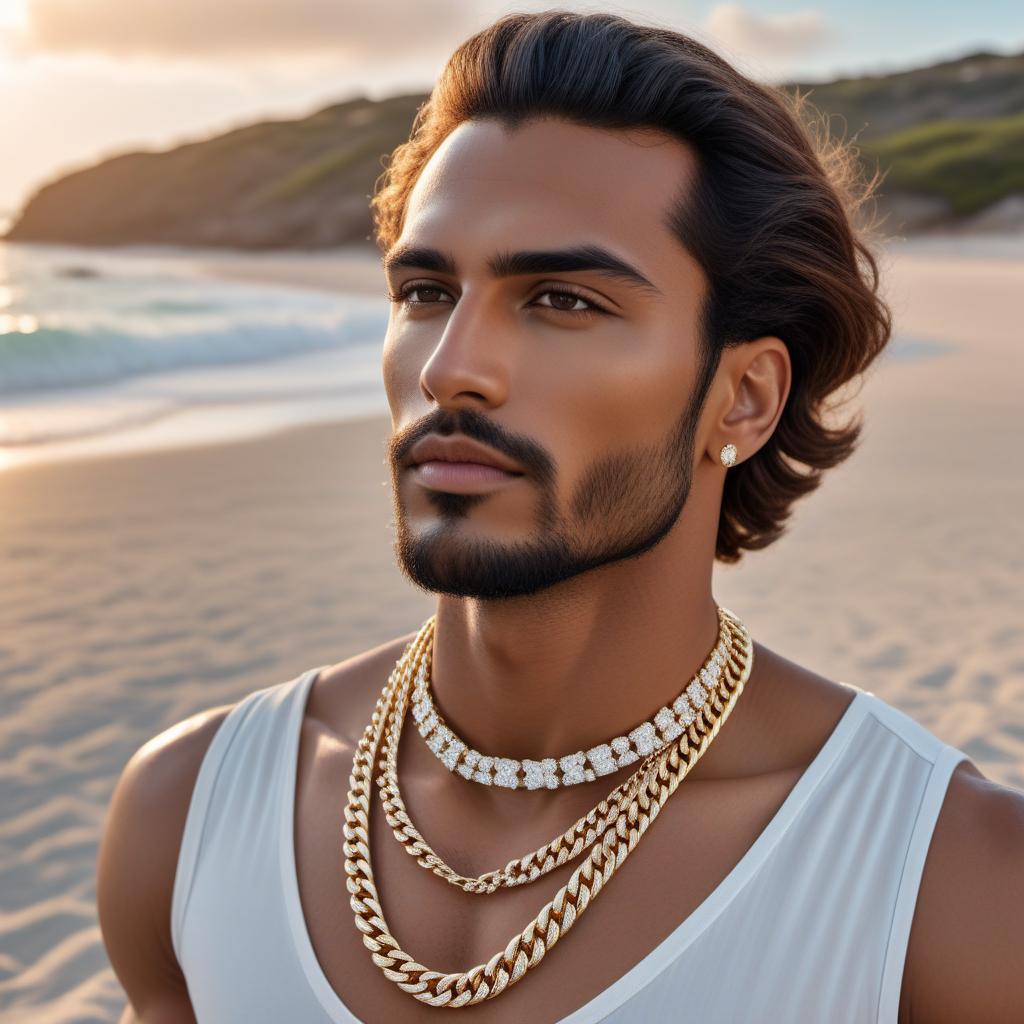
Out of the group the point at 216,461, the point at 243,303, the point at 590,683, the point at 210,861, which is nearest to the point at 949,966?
the point at 590,683

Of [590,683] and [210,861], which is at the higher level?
[590,683]

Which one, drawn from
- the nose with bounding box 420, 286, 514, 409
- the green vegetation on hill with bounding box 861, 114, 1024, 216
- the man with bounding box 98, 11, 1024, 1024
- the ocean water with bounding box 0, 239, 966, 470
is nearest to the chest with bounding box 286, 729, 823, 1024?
the man with bounding box 98, 11, 1024, 1024

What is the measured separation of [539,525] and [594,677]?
0.30 meters

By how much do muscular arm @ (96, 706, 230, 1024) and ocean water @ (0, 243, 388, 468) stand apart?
7914 millimetres

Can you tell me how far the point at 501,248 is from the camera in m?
1.89

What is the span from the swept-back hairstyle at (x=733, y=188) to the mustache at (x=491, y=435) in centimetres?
36

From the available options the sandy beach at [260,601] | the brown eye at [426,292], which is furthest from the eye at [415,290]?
the sandy beach at [260,601]

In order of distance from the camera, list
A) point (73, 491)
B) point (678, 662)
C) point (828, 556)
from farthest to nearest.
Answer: point (73, 491) → point (828, 556) → point (678, 662)

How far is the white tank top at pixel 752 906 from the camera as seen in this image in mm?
1756

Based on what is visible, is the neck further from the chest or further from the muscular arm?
the muscular arm

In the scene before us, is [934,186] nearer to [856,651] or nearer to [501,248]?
[856,651]

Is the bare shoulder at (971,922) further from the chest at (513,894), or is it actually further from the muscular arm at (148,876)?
the muscular arm at (148,876)

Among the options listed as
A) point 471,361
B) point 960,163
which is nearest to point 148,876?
point 471,361

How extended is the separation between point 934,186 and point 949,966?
4706cm
